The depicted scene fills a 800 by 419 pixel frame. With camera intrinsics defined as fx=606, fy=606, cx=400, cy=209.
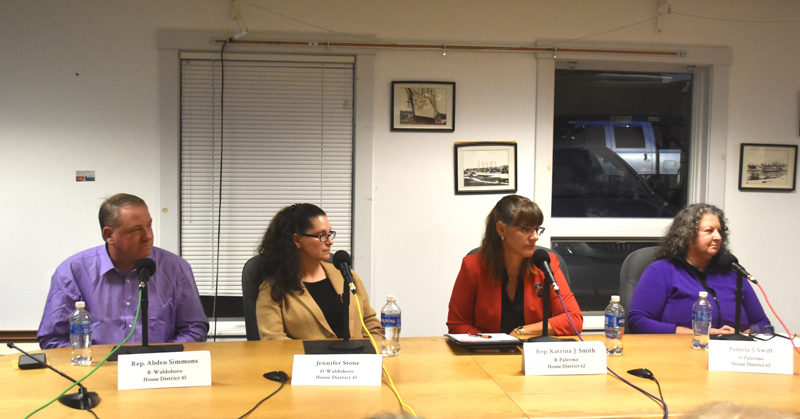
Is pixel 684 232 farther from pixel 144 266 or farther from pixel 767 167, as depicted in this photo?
pixel 144 266

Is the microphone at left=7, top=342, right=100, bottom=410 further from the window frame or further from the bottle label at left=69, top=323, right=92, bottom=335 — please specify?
the window frame

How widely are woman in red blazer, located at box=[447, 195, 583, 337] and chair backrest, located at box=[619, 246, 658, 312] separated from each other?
1.62ft

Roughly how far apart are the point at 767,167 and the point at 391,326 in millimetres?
3147

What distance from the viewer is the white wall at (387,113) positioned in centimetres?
355

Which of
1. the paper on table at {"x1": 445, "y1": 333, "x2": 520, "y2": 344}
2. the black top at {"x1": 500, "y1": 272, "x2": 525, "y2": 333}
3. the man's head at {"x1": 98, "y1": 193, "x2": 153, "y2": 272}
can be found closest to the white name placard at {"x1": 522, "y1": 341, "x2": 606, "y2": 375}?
the paper on table at {"x1": 445, "y1": 333, "x2": 520, "y2": 344}

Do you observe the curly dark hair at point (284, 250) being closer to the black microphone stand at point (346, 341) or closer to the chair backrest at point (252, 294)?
the chair backrest at point (252, 294)

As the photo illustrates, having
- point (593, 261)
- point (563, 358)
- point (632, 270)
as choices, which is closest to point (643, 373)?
point (563, 358)

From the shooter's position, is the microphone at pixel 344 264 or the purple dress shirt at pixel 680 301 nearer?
the microphone at pixel 344 264

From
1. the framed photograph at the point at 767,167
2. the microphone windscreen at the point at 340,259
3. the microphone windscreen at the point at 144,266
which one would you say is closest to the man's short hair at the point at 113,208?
the microphone windscreen at the point at 144,266

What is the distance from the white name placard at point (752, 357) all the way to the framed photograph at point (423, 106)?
7.01ft

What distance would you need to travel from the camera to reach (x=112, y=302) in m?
2.38

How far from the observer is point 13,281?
358cm

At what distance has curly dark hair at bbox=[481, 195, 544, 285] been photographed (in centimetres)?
257

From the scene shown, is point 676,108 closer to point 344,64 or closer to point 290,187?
point 344,64
